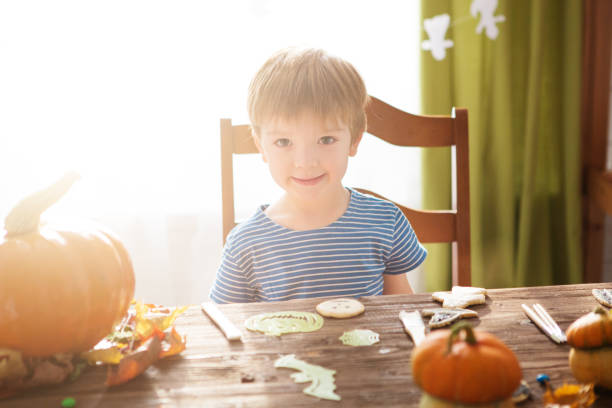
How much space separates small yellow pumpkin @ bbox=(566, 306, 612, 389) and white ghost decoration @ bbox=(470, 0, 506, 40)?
143 cm

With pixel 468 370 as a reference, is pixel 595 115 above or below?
above

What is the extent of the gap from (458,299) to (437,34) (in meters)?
1.23

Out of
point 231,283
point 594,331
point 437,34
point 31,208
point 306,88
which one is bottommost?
point 231,283

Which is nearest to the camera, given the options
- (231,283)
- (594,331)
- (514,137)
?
(594,331)

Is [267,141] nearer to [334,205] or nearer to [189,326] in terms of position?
[334,205]

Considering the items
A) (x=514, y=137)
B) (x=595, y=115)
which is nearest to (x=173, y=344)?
(x=514, y=137)

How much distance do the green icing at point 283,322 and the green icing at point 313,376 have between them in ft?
0.23

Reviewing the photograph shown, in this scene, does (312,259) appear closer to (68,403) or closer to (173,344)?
(173,344)

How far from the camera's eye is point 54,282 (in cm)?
58

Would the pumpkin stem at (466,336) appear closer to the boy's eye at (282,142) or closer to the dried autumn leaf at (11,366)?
the dried autumn leaf at (11,366)

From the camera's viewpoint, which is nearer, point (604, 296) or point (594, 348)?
point (594, 348)

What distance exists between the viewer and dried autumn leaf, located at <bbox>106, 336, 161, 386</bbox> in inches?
21.7

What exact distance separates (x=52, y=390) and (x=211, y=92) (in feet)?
4.33

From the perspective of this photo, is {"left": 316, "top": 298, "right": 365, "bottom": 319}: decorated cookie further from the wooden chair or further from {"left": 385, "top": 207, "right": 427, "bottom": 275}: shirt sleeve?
the wooden chair
